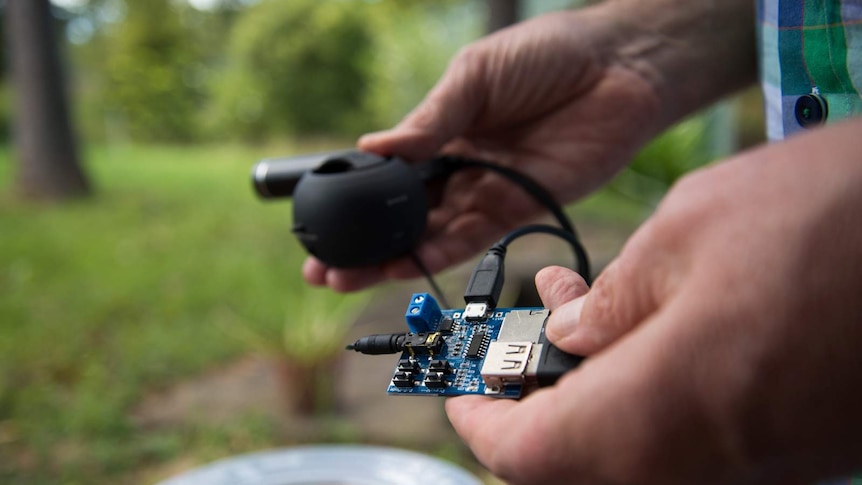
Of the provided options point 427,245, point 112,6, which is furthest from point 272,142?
point 427,245

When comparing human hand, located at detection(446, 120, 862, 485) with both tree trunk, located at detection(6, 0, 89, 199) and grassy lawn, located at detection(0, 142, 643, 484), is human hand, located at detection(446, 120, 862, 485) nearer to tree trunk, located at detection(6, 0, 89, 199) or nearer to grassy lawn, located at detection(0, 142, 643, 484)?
grassy lawn, located at detection(0, 142, 643, 484)

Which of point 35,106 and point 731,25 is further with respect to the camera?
point 35,106

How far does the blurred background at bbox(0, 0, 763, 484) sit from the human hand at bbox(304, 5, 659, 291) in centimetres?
24

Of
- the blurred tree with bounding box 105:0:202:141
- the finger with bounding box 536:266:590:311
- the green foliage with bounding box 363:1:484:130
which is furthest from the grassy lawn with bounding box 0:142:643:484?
the blurred tree with bounding box 105:0:202:141

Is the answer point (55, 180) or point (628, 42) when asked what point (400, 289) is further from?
point (55, 180)

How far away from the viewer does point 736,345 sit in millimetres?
392

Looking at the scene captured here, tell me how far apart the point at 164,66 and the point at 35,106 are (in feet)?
18.5

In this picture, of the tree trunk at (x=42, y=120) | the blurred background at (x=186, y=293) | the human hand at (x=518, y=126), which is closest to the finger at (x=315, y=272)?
the human hand at (x=518, y=126)

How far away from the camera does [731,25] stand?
118 centimetres

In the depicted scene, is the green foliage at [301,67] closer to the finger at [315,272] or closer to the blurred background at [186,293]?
the blurred background at [186,293]

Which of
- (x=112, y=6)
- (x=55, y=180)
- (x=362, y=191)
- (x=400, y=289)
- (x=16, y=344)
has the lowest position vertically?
(x=400, y=289)

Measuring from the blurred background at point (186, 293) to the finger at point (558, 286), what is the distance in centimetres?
81

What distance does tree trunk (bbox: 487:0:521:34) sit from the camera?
2707mm

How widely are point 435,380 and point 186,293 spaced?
2826mm
